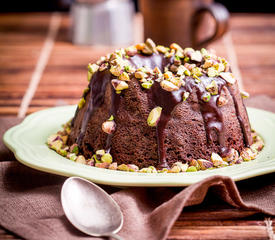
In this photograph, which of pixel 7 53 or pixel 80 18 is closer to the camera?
pixel 7 53

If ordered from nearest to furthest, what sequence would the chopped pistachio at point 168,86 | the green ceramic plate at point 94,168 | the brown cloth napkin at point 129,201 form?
1. the brown cloth napkin at point 129,201
2. the green ceramic plate at point 94,168
3. the chopped pistachio at point 168,86

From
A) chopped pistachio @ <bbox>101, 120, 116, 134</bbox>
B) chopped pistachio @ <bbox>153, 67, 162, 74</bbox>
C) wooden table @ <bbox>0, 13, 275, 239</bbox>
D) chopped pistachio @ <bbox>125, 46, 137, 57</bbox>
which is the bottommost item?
wooden table @ <bbox>0, 13, 275, 239</bbox>

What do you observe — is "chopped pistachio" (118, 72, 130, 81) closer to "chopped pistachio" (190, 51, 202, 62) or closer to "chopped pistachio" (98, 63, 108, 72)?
"chopped pistachio" (98, 63, 108, 72)

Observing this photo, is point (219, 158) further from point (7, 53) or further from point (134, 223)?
point (7, 53)

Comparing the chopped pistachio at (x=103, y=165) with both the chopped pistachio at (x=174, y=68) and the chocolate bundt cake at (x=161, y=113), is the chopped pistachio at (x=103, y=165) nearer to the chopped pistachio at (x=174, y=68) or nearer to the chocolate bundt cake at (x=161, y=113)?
the chocolate bundt cake at (x=161, y=113)

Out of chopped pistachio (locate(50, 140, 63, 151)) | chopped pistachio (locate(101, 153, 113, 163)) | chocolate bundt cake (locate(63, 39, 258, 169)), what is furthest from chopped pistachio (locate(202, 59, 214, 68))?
chopped pistachio (locate(50, 140, 63, 151))

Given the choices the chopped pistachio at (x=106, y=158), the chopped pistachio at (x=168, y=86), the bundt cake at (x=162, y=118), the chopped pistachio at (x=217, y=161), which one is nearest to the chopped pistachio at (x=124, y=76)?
the bundt cake at (x=162, y=118)

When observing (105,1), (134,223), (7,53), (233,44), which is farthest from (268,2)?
(134,223)
